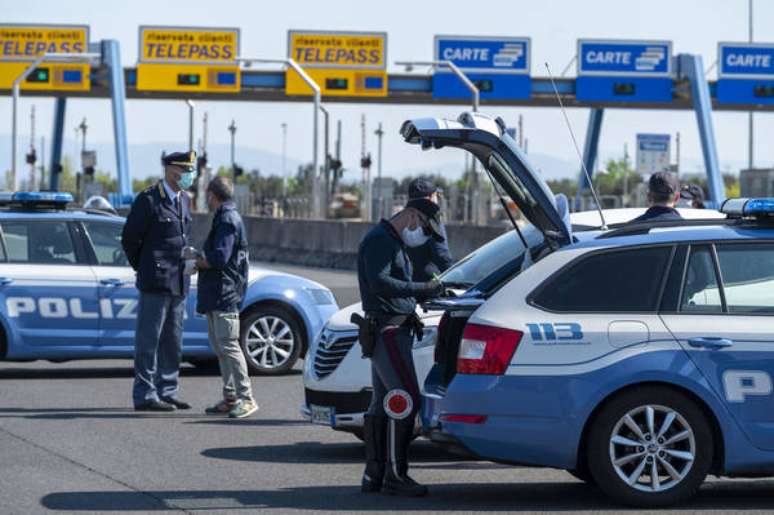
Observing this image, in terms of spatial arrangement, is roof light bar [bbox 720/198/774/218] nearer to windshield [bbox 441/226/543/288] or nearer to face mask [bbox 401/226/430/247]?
face mask [bbox 401/226/430/247]

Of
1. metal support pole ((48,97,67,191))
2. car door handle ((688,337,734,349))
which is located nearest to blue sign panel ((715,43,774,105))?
metal support pole ((48,97,67,191))

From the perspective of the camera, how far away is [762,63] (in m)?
67.9

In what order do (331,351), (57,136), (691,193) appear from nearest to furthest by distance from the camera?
(331,351)
(691,193)
(57,136)

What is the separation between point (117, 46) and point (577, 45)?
56.6 feet

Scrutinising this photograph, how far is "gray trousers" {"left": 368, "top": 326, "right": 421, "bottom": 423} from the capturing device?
30.2ft

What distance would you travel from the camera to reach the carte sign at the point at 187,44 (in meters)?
64.4

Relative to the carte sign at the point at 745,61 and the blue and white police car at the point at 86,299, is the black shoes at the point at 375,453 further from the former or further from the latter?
the carte sign at the point at 745,61

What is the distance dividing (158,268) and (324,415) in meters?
Result: 2.84

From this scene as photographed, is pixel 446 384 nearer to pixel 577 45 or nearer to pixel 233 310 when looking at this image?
pixel 233 310

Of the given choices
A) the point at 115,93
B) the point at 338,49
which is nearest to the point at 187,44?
the point at 338,49

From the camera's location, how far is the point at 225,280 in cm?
1267

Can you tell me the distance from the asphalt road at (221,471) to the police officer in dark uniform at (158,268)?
9.9 inches

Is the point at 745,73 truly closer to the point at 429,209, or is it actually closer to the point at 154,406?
the point at 154,406

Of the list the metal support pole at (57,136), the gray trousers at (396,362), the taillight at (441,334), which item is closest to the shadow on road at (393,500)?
the gray trousers at (396,362)
